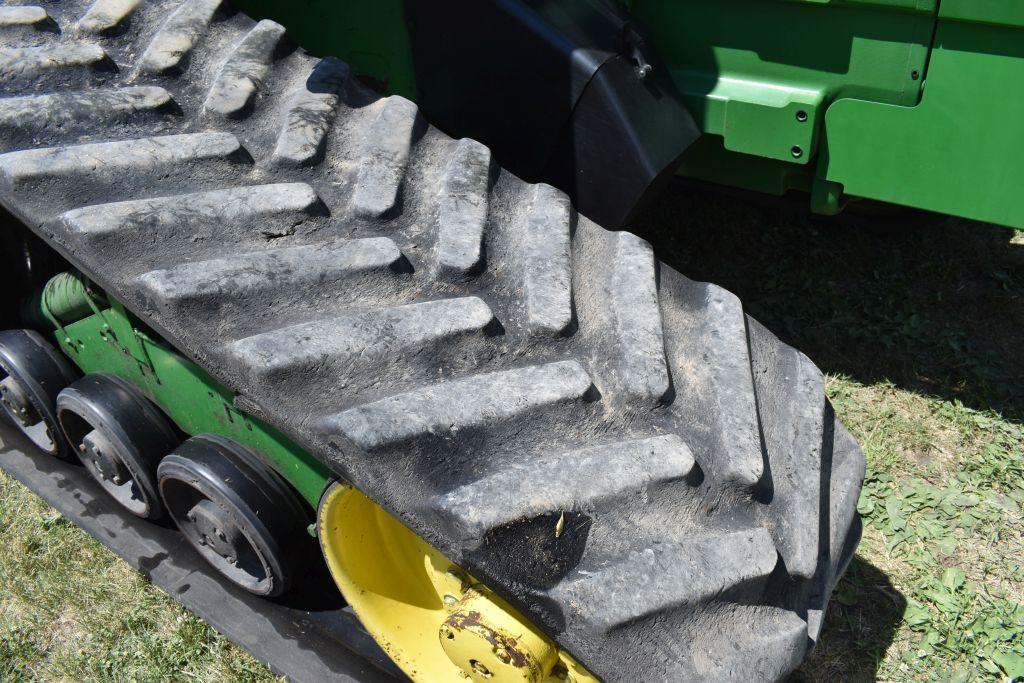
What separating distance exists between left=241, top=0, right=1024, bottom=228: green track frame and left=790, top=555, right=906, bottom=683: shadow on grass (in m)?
0.80

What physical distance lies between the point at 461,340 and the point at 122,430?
91cm

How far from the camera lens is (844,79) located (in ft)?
6.26

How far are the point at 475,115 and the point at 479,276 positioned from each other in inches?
25.7

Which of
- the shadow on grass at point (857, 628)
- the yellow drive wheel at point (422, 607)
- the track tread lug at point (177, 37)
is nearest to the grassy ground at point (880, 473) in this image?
the shadow on grass at point (857, 628)

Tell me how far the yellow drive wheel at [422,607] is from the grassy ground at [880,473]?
33 cm

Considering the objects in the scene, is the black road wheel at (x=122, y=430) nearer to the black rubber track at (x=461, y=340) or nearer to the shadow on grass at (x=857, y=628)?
the black rubber track at (x=461, y=340)

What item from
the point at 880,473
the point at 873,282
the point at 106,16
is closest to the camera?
the point at 106,16

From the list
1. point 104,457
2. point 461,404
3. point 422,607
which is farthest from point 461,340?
point 104,457

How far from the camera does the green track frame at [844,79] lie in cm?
177

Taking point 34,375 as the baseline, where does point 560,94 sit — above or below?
above

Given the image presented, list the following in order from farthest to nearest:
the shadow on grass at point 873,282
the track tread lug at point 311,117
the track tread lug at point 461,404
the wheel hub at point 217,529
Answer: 1. the shadow on grass at point 873,282
2. the wheel hub at point 217,529
3. the track tread lug at point 311,117
4. the track tread lug at point 461,404

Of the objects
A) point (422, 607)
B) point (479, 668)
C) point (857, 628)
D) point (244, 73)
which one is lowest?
point (857, 628)

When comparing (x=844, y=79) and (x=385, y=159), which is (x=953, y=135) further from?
(x=385, y=159)

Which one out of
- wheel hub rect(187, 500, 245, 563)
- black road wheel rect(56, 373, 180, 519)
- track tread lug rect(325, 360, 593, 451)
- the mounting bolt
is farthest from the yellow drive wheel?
black road wheel rect(56, 373, 180, 519)
